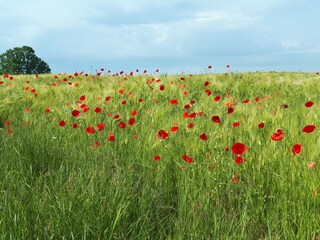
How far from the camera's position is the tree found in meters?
31.0

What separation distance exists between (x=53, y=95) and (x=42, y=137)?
3.33 m

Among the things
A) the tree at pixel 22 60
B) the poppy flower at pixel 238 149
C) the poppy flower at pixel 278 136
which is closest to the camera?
the poppy flower at pixel 238 149

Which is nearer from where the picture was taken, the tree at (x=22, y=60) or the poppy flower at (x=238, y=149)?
the poppy flower at (x=238, y=149)

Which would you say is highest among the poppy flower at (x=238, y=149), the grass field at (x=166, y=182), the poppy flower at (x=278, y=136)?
the poppy flower at (x=278, y=136)

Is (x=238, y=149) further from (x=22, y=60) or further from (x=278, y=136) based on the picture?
(x=22, y=60)

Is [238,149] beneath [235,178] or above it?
above

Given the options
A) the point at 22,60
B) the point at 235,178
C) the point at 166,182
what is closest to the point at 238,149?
Result: the point at 235,178

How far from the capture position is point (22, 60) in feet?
103

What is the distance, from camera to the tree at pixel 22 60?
30969 mm

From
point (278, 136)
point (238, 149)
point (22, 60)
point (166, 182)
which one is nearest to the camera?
point (238, 149)

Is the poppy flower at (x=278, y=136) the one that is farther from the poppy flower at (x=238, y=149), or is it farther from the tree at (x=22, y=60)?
the tree at (x=22, y=60)

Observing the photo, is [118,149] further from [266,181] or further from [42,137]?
[266,181]

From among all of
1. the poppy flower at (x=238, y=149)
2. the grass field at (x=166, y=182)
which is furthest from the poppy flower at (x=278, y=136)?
the poppy flower at (x=238, y=149)

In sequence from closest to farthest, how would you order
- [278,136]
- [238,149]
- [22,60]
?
1. [238,149]
2. [278,136]
3. [22,60]
